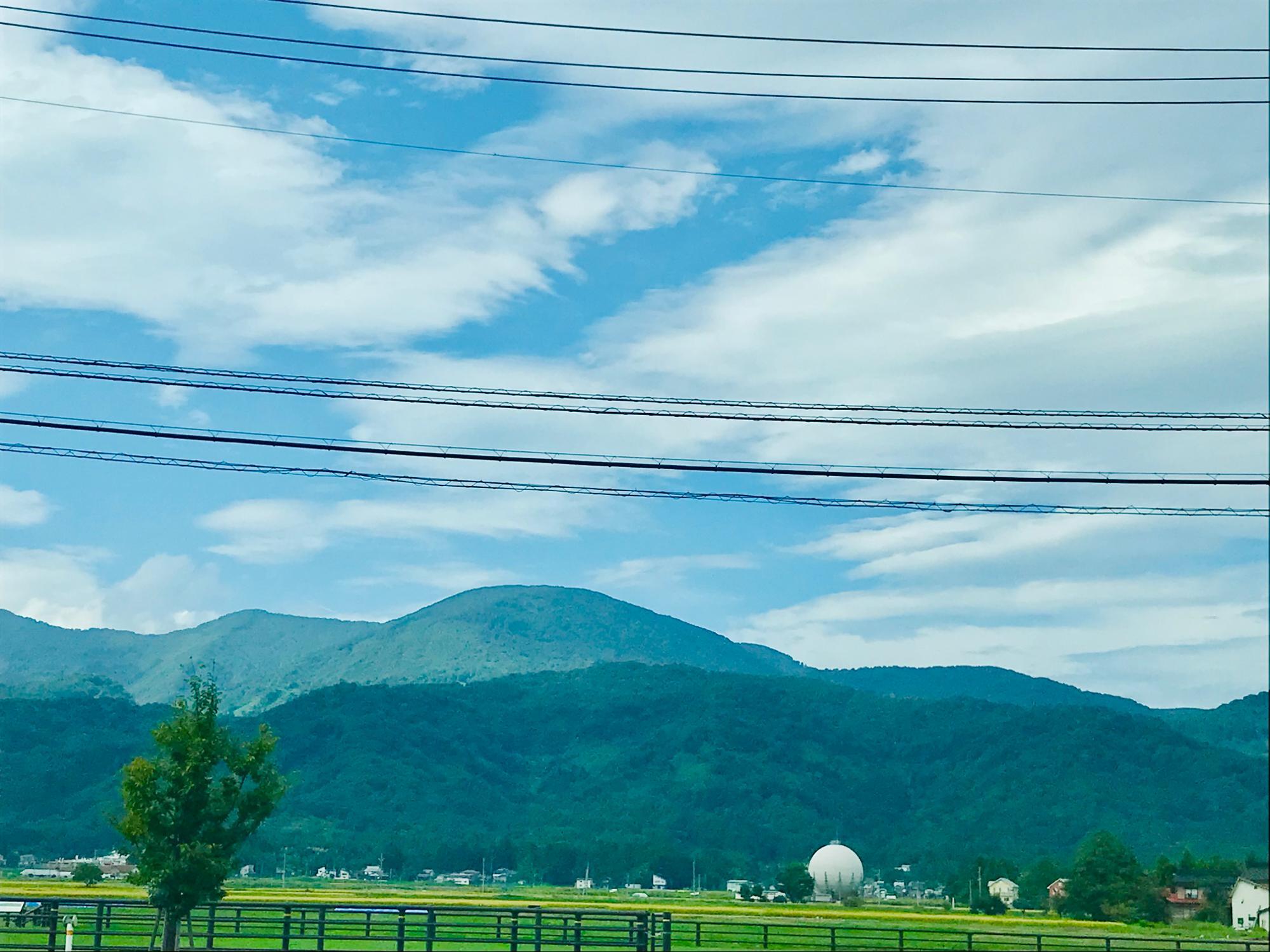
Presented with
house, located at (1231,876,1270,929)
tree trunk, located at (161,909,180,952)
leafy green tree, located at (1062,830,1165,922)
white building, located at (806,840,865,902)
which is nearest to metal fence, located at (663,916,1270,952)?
tree trunk, located at (161,909,180,952)

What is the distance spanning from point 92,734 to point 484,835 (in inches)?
2090

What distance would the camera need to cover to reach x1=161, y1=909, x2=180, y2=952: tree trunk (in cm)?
2733

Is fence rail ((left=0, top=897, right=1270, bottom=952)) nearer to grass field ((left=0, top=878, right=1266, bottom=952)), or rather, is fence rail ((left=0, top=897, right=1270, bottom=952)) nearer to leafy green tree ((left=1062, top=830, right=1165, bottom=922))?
grass field ((left=0, top=878, right=1266, bottom=952))

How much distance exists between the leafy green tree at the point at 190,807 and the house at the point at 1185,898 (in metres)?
71.4

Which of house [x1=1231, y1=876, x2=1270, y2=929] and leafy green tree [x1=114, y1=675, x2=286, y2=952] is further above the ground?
leafy green tree [x1=114, y1=675, x2=286, y2=952]

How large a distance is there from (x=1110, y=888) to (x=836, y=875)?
90.2 ft

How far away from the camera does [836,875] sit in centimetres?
11125

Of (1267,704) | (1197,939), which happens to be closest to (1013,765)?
(1197,939)

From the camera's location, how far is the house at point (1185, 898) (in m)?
83.6

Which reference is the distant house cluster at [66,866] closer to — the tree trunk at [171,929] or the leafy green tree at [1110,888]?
the leafy green tree at [1110,888]

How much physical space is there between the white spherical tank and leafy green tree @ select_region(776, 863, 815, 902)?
767 mm

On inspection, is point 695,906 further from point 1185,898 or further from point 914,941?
point 914,941

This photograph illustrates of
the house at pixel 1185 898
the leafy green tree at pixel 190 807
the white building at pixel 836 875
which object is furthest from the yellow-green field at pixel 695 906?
the leafy green tree at pixel 190 807

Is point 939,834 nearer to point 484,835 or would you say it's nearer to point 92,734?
point 484,835
